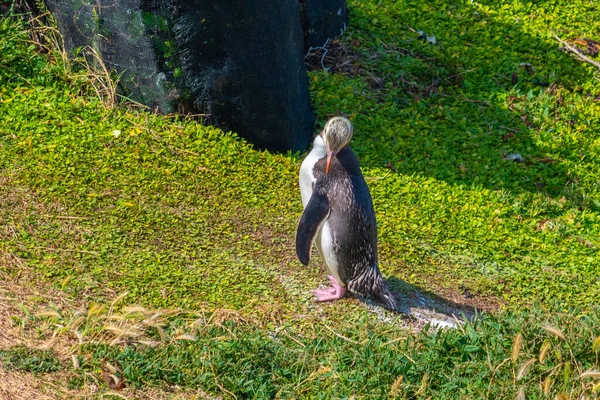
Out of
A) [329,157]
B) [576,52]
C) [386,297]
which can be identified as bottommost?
[386,297]

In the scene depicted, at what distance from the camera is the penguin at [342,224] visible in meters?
5.05

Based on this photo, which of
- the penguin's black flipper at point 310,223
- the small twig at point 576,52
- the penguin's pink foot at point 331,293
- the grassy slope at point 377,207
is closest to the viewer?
the grassy slope at point 377,207

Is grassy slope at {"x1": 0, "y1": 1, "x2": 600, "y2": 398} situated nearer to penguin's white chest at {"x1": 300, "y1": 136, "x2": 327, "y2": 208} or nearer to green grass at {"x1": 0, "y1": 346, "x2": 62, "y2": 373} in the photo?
green grass at {"x1": 0, "y1": 346, "x2": 62, "y2": 373}

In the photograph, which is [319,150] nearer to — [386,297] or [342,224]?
[342,224]

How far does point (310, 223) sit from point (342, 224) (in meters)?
0.21

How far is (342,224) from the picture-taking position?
5.05 meters

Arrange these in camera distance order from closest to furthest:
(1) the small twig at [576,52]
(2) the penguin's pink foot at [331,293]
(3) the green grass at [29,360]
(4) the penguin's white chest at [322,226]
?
(3) the green grass at [29,360]
(4) the penguin's white chest at [322,226]
(2) the penguin's pink foot at [331,293]
(1) the small twig at [576,52]

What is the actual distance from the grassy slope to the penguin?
0.26 meters

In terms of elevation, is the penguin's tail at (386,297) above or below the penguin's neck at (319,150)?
below

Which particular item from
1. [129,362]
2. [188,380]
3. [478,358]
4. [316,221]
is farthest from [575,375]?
[129,362]

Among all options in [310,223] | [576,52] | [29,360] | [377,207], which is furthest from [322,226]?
[576,52]

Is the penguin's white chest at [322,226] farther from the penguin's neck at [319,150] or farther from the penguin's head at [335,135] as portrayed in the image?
the penguin's head at [335,135]

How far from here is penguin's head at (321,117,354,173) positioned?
16.8 feet

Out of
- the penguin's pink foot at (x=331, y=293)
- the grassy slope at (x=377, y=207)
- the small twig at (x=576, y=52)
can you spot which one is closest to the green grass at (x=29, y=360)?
the grassy slope at (x=377, y=207)
